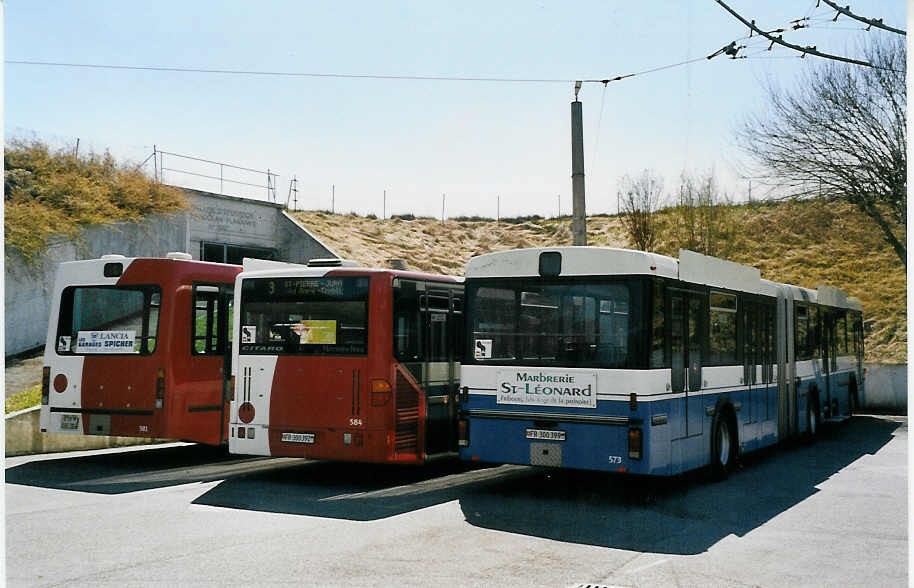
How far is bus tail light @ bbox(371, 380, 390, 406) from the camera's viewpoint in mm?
11336

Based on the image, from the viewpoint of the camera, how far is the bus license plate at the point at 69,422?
Answer: 1337 cm

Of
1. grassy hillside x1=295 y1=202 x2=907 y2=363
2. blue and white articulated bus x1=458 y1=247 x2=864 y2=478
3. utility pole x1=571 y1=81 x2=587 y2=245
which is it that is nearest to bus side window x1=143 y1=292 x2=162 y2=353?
blue and white articulated bus x1=458 y1=247 x2=864 y2=478

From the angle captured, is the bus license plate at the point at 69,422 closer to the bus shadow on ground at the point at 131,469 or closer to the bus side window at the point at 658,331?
the bus shadow on ground at the point at 131,469

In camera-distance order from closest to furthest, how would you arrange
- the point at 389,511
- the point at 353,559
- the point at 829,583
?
the point at 829,583 < the point at 353,559 < the point at 389,511

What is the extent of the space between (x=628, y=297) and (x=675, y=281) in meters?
0.96

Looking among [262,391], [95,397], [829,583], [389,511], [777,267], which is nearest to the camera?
[829,583]

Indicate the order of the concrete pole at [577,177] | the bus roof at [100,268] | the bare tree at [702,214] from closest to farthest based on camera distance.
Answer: the bus roof at [100,268] < the concrete pole at [577,177] < the bare tree at [702,214]

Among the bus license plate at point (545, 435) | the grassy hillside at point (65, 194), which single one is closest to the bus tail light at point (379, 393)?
the bus license plate at point (545, 435)

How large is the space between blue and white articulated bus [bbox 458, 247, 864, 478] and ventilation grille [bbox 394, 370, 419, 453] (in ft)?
2.72

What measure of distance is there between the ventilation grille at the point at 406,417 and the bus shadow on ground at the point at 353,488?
50 centimetres

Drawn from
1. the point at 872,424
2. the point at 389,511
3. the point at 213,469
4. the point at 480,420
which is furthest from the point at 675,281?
the point at 872,424

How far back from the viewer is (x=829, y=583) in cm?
687

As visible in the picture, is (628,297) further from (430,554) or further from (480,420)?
(430,554)

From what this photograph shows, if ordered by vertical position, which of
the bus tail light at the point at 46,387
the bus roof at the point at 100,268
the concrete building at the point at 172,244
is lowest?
the bus tail light at the point at 46,387
